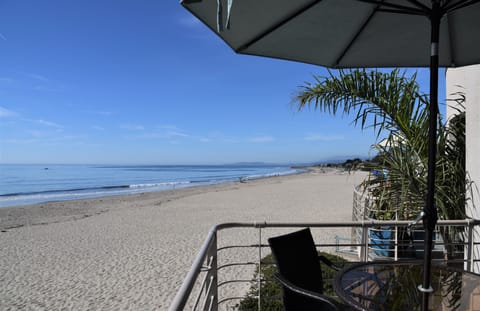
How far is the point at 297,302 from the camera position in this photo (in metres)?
1.94

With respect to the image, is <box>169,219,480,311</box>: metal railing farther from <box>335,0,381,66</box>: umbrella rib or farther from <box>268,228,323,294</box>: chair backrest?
<box>335,0,381,66</box>: umbrella rib

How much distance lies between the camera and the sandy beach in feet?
19.9

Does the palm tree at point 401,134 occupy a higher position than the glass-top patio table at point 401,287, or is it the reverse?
the palm tree at point 401,134

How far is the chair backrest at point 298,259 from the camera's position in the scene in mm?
2115

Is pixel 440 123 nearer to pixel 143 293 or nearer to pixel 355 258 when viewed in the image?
pixel 355 258

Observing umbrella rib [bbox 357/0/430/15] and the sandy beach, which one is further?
the sandy beach

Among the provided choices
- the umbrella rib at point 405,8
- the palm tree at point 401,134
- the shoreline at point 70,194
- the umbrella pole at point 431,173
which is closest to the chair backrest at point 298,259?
the umbrella pole at point 431,173

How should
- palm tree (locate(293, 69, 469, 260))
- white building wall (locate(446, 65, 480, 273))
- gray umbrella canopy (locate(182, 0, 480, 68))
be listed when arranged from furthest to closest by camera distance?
palm tree (locate(293, 69, 469, 260)), white building wall (locate(446, 65, 480, 273)), gray umbrella canopy (locate(182, 0, 480, 68))

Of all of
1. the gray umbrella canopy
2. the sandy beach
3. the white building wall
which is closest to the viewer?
the gray umbrella canopy

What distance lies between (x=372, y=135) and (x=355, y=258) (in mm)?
3386

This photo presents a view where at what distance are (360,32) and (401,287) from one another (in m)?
1.64

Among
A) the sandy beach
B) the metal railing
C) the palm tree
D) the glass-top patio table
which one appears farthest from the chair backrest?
the sandy beach

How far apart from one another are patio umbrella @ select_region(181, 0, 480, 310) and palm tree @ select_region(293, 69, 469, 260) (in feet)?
5.04

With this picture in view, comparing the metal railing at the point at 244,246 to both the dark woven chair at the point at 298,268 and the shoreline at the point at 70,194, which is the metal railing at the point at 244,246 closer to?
the dark woven chair at the point at 298,268
